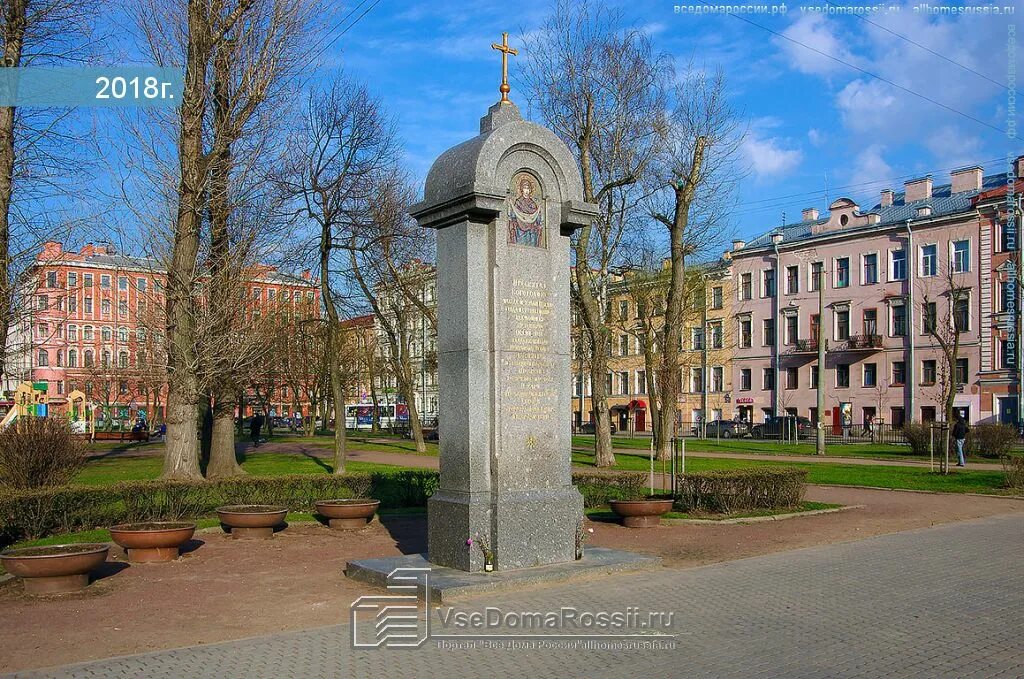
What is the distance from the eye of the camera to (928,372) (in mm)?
55469

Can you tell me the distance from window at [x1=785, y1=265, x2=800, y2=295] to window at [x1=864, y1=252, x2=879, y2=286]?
4.92m

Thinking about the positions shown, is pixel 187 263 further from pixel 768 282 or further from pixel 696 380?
pixel 696 380

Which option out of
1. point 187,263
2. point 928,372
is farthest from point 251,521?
point 928,372

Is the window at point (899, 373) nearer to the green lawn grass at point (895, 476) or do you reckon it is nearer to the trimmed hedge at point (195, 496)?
the green lawn grass at point (895, 476)

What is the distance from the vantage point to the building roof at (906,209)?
181 feet

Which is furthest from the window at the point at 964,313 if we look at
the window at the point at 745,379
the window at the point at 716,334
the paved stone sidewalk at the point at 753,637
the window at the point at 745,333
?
the paved stone sidewalk at the point at 753,637

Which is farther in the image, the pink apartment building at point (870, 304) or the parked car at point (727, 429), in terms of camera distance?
the parked car at point (727, 429)

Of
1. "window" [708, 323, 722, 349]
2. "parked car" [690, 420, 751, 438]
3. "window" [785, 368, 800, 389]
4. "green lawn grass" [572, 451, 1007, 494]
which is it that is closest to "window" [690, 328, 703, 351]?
"window" [708, 323, 722, 349]

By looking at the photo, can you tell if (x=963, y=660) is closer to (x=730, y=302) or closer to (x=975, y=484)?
(x=975, y=484)

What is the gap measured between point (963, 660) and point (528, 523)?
4622 millimetres

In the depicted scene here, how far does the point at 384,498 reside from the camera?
17.9 m

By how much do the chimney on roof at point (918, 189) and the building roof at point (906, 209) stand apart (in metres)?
0.31

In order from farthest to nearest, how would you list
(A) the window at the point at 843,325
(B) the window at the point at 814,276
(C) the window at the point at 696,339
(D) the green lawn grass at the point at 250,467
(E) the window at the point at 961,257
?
(C) the window at the point at 696,339
(B) the window at the point at 814,276
(A) the window at the point at 843,325
(E) the window at the point at 961,257
(D) the green lawn grass at the point at 250,467

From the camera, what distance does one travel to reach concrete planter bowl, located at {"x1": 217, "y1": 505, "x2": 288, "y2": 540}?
14.1 m
